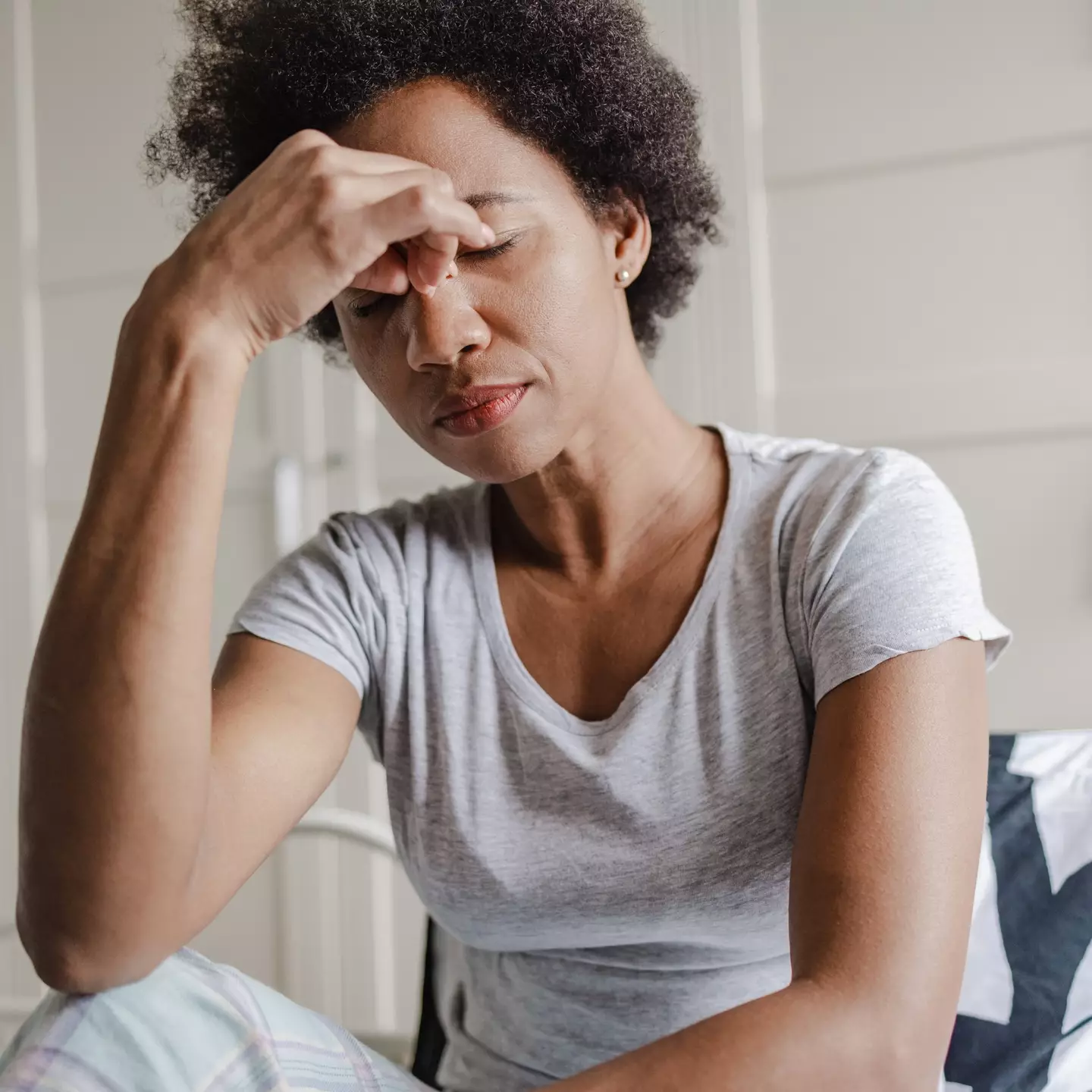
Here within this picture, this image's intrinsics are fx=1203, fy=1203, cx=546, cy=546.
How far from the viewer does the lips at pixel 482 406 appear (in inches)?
39.6

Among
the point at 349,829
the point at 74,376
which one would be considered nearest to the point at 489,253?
the point at 349,829

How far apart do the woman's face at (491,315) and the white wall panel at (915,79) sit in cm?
101

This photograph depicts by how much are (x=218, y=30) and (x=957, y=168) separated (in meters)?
1.15

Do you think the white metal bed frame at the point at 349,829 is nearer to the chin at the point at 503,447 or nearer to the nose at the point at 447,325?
the chin at the point at 503,447

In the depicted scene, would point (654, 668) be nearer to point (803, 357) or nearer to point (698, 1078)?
point (698, 1078)

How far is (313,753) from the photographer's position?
1091 mm

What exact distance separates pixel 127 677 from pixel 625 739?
0.43 meters

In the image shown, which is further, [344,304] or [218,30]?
[218,30]

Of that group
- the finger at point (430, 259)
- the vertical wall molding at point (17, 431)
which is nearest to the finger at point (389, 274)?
the finger at point (430, 259)

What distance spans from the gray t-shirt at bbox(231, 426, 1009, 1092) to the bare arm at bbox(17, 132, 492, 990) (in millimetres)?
251

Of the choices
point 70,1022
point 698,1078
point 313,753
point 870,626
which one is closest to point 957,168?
point 870,626

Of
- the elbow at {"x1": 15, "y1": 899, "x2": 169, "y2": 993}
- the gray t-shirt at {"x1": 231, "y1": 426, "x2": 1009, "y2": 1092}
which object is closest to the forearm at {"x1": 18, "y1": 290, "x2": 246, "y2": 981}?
the elbow at {"x1": 15, "y1": 899, "x2": 169, "y2": 993}

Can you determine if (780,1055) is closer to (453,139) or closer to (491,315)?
(491,315)

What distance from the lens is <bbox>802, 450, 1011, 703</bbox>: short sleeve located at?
90cm
